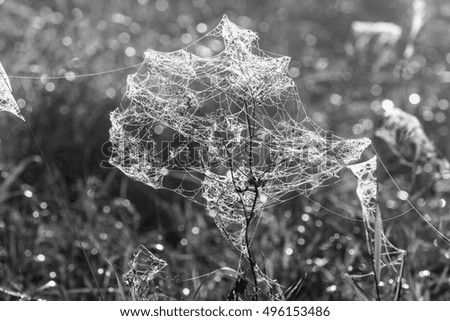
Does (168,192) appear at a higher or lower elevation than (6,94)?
lower

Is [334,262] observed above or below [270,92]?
below

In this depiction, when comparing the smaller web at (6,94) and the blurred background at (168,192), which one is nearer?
the smaller web at (6,94)

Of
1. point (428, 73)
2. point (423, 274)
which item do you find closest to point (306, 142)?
point (423, 274)

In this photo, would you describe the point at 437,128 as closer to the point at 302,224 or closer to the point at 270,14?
the point at 302,224

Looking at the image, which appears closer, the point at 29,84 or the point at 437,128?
the point at 29,84

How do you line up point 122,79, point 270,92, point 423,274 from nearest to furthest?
point 270,92
point 423,274
point 122,79

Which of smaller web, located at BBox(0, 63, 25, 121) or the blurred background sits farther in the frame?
the blurred background

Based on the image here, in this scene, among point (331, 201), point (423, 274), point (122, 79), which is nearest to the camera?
point (423, 274)

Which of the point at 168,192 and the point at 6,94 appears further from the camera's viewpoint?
the point at 168,192
